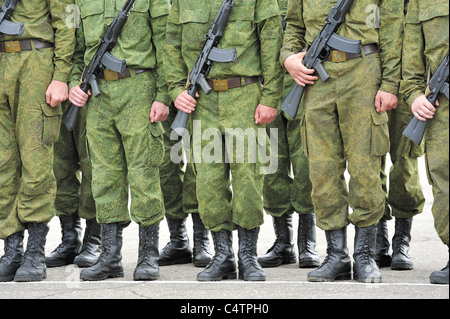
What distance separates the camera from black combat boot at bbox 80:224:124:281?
19.6 feet

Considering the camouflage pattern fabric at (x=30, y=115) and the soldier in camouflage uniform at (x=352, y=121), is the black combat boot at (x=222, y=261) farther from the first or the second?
the camouflage pattern fabric at (x=30, y=115)

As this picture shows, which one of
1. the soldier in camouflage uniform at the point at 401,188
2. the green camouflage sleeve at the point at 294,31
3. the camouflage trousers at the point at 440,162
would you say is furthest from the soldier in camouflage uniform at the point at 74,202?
the camouflage trousers at the point at 440,162

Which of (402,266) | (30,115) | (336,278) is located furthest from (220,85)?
(402,266)

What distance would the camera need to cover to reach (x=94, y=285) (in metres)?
5.71

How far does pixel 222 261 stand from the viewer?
582 centimetres

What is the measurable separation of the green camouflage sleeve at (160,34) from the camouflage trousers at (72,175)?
2.90 feet

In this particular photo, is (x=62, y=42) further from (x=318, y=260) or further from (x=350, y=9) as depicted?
(x=318, y=260)

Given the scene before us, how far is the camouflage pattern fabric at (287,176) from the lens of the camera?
21.1 ft

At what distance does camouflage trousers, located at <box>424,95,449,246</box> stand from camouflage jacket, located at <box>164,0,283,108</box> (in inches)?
44.1

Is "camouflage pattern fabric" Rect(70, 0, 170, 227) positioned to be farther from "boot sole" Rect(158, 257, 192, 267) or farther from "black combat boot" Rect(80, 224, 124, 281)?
"boot sole" Rect(158, 257, 192, 267)

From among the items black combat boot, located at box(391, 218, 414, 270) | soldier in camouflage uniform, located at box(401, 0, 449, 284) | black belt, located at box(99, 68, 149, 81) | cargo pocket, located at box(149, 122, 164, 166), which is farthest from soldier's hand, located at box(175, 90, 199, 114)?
black combat boot, located at box(391, 218, 414, 270)

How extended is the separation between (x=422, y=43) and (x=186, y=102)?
1.60 meters

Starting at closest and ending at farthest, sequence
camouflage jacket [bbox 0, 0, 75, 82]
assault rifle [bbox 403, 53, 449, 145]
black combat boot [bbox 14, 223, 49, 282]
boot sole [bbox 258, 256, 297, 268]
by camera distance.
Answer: assault rifle [bbox 403, 53, 449, 145] → black combat boot [bbox 14, 223, 49, 282] → camouflage jacket [bbox 0, 0, 75, 82] → boot sole [bbox 258, 256, 297, 268]

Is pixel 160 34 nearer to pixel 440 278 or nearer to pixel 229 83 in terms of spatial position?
pixel 229 83
